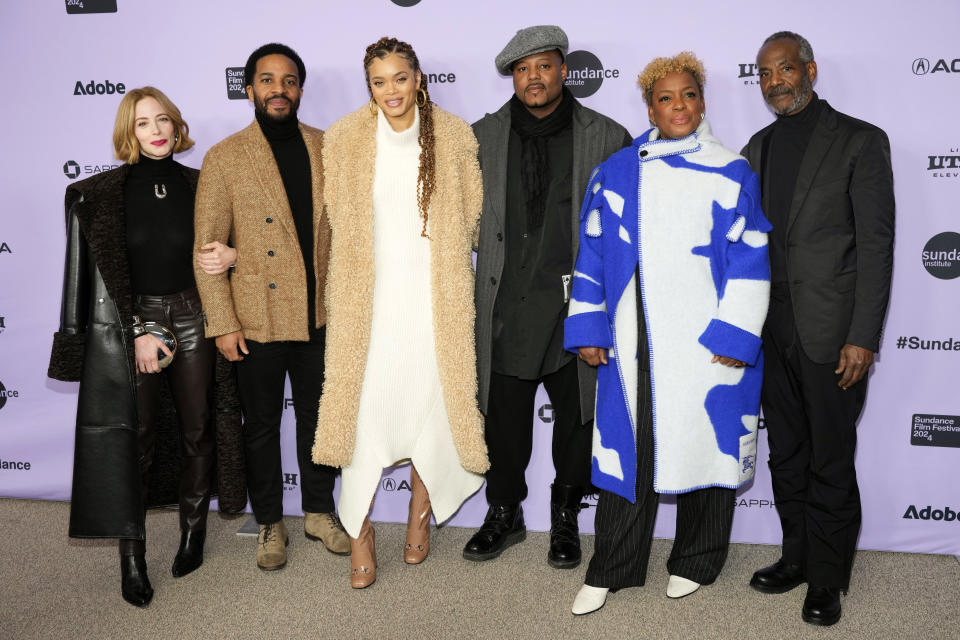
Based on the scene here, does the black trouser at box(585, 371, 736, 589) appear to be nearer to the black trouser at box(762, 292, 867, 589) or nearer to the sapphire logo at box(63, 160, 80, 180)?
the black trouser at box(762, 292, 867, 589)

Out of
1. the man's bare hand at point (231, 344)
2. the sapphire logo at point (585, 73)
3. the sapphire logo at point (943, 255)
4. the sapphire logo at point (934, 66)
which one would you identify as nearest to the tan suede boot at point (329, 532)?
the man's bare hand at point (231, 344)

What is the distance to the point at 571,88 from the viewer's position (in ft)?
9.98

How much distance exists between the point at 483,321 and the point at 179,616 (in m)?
1.61

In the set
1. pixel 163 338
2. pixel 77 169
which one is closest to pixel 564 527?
pixel 163 338

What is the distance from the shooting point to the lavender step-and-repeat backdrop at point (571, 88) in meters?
2.84

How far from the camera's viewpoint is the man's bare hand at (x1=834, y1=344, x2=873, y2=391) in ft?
7.94

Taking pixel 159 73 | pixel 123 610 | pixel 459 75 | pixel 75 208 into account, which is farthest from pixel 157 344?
pixel 459 75

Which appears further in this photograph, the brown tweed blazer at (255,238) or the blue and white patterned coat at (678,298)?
the brown tweed blazer at (255,238)

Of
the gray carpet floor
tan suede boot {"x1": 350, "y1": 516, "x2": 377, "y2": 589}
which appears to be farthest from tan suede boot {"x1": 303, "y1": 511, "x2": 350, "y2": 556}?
tan suede boot {"x1": 350, "y1": 516, "x2": 377, "y2": 589}

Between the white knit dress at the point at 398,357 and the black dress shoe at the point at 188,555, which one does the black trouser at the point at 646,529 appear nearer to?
the white knit dress at the point at 398,357

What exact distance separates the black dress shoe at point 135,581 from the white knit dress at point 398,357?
0.81 metres

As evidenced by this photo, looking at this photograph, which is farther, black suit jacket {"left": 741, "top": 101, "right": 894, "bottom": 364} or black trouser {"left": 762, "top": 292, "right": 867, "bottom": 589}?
black trouser {"left": 762, "top": 292, "right": 867, "bottom": 589}

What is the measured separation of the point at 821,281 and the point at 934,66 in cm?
114

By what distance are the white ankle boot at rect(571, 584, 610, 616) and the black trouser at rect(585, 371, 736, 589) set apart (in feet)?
0.08
